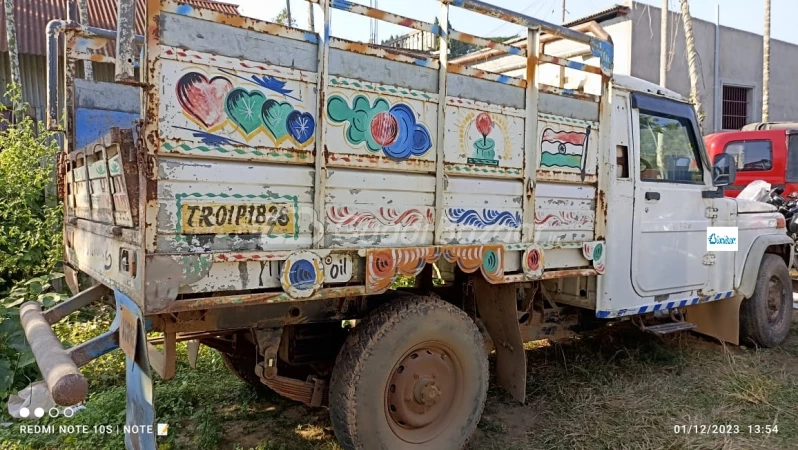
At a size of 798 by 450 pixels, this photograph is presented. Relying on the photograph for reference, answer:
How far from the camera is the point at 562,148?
3580mm

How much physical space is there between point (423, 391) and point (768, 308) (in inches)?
167

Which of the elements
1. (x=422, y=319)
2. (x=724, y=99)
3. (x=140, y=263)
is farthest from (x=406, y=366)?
(x=724, y=99)

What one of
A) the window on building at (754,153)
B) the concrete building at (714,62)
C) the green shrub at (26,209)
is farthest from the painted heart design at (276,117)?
the concrete building at (714,62)

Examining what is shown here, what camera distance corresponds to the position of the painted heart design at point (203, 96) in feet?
7.38

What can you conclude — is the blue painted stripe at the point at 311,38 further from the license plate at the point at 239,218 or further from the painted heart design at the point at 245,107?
the license plate at the point at 239,218

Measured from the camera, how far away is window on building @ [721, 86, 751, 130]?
15.7 m

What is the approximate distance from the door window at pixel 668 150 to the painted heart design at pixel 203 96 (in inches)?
121

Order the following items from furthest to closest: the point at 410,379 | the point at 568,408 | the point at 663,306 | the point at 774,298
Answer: the point at 774,298
the point at 663,306
the point at 568,408
the point at 410,379

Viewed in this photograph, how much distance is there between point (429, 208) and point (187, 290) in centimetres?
128

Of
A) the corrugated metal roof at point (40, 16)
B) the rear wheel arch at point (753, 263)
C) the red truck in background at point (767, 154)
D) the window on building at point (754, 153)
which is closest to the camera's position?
the rear wheel arch at point (753, 263)

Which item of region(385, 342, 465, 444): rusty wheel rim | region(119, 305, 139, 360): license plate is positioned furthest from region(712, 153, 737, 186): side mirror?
region(119, 305, 139, 360): license plate

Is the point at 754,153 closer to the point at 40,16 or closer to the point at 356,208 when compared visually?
the point at 356,208

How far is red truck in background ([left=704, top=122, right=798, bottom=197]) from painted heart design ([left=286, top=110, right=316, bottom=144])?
28.2 feet

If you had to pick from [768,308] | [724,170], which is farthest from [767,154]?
[724,170]
